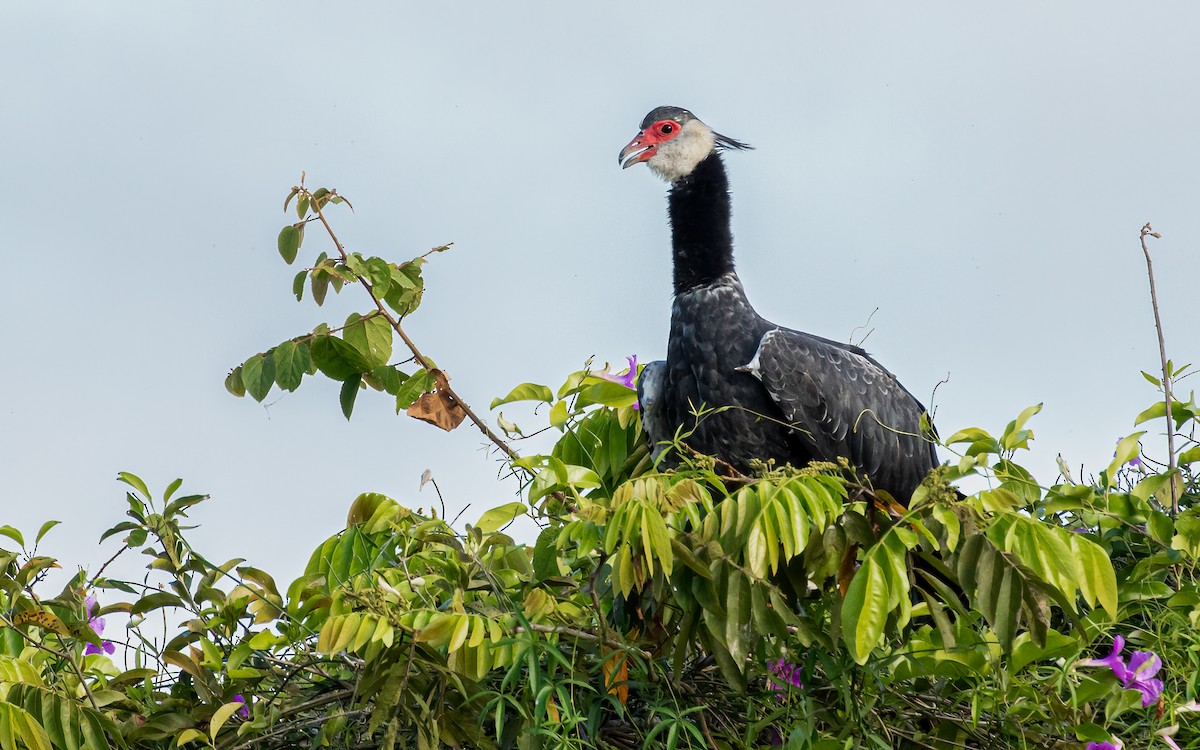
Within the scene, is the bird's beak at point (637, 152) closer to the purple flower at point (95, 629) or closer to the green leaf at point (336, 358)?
the green leaf at point (336, 358)

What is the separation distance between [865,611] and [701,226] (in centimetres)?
236

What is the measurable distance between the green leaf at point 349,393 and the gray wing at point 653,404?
2.60ft

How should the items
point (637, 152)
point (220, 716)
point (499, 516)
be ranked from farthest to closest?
point (637, 152), point (499, 516), point (220, 716)

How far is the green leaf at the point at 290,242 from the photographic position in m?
3.25

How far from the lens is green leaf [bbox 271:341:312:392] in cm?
318

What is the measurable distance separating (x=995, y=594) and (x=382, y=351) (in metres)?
1.84

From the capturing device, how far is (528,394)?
3.09m

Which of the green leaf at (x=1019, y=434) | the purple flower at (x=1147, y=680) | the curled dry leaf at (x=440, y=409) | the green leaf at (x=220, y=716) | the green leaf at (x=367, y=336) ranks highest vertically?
the green leaf at (x=367, y=336)

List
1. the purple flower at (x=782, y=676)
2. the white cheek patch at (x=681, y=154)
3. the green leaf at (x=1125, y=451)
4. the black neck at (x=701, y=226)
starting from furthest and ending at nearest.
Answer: the white cheek patch at (x=681, y=154) < the black neck at (x=701, y=226) < the green leaf at (x=1125, y=451) < the purple flower at (x=782, y=676)

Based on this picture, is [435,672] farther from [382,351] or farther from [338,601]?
[382,351]

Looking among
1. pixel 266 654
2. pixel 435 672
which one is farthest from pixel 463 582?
pixel 266 654

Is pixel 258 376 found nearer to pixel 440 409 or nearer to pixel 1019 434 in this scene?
pixel 440 409

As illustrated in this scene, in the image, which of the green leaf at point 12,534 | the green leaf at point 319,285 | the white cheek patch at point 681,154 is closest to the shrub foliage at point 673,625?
the green leaf at point 12,534

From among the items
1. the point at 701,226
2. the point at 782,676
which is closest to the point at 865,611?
the point at 782,676
